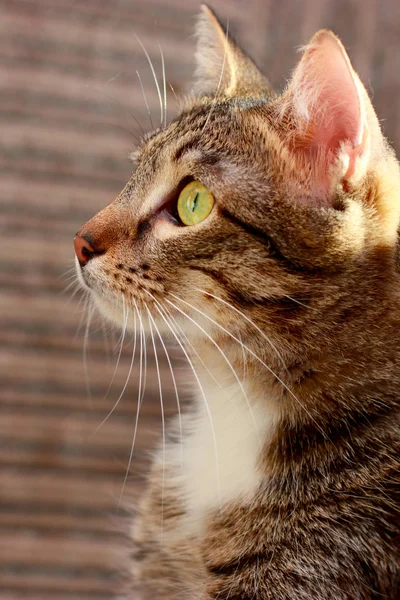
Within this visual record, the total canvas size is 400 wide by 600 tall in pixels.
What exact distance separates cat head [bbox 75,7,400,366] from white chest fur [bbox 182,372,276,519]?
97 mm

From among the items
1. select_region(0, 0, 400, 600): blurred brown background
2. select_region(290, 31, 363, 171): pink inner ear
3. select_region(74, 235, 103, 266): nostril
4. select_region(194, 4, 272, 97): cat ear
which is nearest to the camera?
select_region(290, 31, 363, 171): pink inner ear

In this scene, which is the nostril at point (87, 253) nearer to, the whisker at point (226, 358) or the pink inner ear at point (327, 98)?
the whisker at point (226, 358)

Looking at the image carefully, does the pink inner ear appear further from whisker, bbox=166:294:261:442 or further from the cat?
whisker, bbox=166:294:261:442

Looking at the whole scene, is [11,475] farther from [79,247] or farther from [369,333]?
[369,333]

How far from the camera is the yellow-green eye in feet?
2.21

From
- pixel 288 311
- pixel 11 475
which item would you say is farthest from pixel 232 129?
pixel 11 475

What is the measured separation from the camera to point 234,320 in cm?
65

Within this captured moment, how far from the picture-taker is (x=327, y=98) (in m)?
0.62

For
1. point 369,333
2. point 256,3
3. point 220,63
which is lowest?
point 369,333

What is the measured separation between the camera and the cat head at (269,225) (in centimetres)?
62

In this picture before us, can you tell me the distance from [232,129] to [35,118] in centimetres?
49

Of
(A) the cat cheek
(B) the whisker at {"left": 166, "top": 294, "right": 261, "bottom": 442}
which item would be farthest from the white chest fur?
(A) the cat cheek

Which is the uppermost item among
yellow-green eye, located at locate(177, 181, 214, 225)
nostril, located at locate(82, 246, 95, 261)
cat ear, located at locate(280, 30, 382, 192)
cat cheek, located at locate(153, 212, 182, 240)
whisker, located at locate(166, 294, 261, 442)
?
Answer: cat ear, located at locate(280, 30, 382, 192)

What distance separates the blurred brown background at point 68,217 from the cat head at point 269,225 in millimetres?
387
